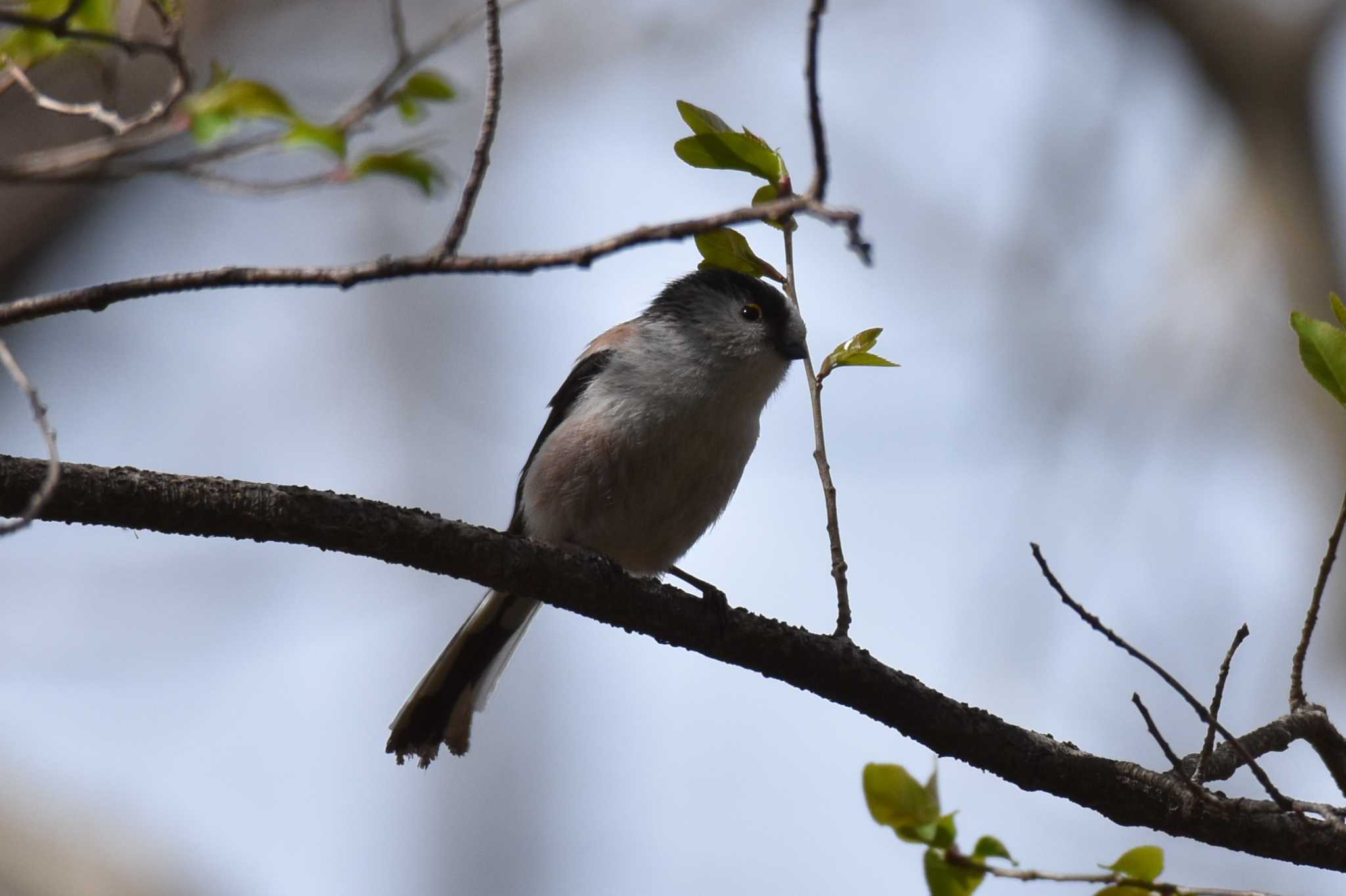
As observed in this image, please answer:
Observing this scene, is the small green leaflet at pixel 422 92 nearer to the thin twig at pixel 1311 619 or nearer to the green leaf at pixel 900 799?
the green leaf at pixel 900 799

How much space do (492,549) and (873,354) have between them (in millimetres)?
956

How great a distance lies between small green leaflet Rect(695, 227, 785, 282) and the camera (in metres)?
2.86

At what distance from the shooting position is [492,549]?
101 inches

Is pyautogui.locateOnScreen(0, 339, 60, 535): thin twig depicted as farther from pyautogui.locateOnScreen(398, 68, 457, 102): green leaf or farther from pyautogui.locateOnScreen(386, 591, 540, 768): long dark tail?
pyautogui.locateOnScreen(386, 591, 540, 768): long dark tail

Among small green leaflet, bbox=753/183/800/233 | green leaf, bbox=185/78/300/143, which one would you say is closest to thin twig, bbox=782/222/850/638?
small green leaflet, bbox=753/183/800/233

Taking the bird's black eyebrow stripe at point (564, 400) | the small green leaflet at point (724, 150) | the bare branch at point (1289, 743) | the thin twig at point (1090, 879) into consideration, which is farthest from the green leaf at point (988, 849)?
the bird's black eyebrow stripe at point (564, 400)

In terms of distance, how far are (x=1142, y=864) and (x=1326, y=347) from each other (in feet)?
3.27

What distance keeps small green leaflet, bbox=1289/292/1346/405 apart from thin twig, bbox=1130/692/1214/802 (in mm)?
670

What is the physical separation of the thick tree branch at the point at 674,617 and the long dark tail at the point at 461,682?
3.45ft

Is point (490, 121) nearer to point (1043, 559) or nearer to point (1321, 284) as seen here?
point (1043, 559)

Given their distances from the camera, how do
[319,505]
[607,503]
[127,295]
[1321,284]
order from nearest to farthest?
[127,295]
[319,505]
[607,503]
[1321,284]

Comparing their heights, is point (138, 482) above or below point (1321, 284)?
below

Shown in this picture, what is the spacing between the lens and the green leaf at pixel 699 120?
258cm

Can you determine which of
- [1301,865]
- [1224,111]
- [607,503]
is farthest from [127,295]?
[1224,111]
